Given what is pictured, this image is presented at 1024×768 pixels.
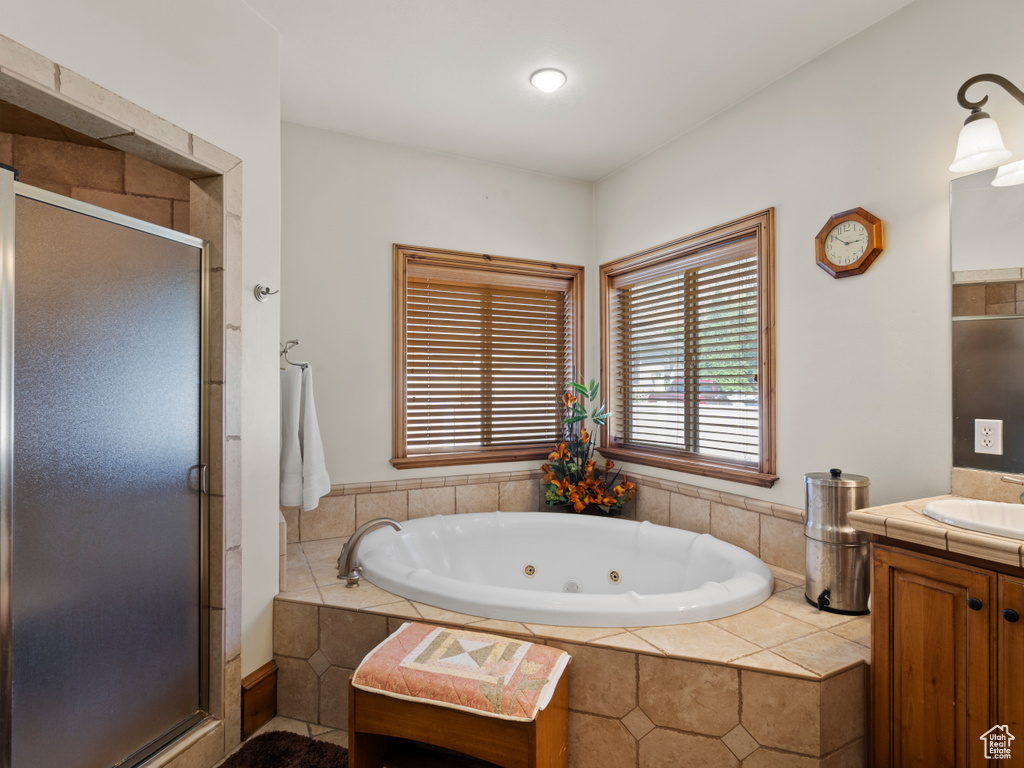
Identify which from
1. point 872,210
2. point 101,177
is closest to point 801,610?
point 872,210

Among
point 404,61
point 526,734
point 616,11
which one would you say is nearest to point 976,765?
point 526,734

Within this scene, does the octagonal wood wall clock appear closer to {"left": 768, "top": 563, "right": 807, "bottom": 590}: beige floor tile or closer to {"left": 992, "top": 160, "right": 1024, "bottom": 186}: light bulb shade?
{"left": 992, "top": 160, "right": 1024, "bottom": 186}: light bulb shade

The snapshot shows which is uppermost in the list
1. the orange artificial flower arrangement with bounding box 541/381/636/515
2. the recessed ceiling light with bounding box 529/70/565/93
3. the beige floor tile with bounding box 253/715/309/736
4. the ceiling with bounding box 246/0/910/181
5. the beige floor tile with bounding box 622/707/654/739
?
the ceiling with bounding box 246/0/910/181

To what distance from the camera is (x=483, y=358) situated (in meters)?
3.37

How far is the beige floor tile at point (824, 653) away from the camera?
161cm

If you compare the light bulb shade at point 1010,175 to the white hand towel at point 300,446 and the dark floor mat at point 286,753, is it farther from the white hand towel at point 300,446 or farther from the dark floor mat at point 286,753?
the dark floor mat at point 286,753

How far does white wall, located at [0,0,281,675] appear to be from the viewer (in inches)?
60.4

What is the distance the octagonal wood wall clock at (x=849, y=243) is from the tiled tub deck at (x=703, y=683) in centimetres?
127

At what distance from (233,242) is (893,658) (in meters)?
2.36

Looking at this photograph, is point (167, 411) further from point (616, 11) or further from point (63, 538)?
point (616, 11)

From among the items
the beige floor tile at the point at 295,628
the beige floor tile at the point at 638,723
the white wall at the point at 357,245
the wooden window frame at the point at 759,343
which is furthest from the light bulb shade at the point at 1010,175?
the beige floor tile at the point at 295,628

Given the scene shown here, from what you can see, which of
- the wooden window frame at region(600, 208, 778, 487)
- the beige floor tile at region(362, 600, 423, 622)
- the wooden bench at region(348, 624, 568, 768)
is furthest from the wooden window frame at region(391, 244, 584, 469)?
the wooden bench at region(348, 624, 568, 768)

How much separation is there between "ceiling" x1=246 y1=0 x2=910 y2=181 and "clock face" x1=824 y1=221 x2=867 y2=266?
0.72m

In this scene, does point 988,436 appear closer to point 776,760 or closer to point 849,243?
point 849,243
